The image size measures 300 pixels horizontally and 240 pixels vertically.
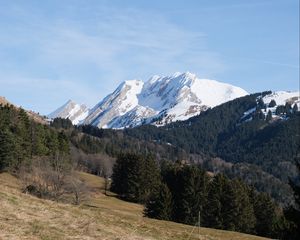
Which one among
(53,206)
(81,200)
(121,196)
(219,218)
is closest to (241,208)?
(219,218)

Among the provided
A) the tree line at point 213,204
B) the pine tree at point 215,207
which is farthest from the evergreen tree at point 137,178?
the pine tree at point 215,207

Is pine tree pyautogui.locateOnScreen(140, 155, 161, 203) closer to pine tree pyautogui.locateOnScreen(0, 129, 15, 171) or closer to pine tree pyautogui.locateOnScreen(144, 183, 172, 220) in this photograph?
pine tree pyautogui.locateOnScreen(144, 183, 172, 220)

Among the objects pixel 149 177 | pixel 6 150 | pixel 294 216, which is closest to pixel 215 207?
pixel 149 177

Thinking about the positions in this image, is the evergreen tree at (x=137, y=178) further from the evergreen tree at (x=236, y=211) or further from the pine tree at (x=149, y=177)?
the evergreen tree at (x=236, y=211)

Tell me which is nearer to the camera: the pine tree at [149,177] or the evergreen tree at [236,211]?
the evergreen tree at [236,211]

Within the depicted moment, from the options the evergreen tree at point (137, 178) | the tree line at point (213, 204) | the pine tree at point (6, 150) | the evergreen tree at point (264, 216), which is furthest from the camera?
the evergreen tree at point (137, 178)

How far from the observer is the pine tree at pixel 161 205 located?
88.1 m

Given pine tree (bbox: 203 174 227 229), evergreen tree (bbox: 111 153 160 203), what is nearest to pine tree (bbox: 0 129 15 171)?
evergreen tree (bbox: 111 153 160 203)

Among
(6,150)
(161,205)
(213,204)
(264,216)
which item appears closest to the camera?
(213,204)

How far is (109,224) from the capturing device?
22.4 metres

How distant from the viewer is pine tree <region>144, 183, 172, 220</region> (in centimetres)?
8812

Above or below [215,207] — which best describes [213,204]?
above

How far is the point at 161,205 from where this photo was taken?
8888 centimetres

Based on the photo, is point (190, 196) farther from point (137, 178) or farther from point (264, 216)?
point (137, 178)
